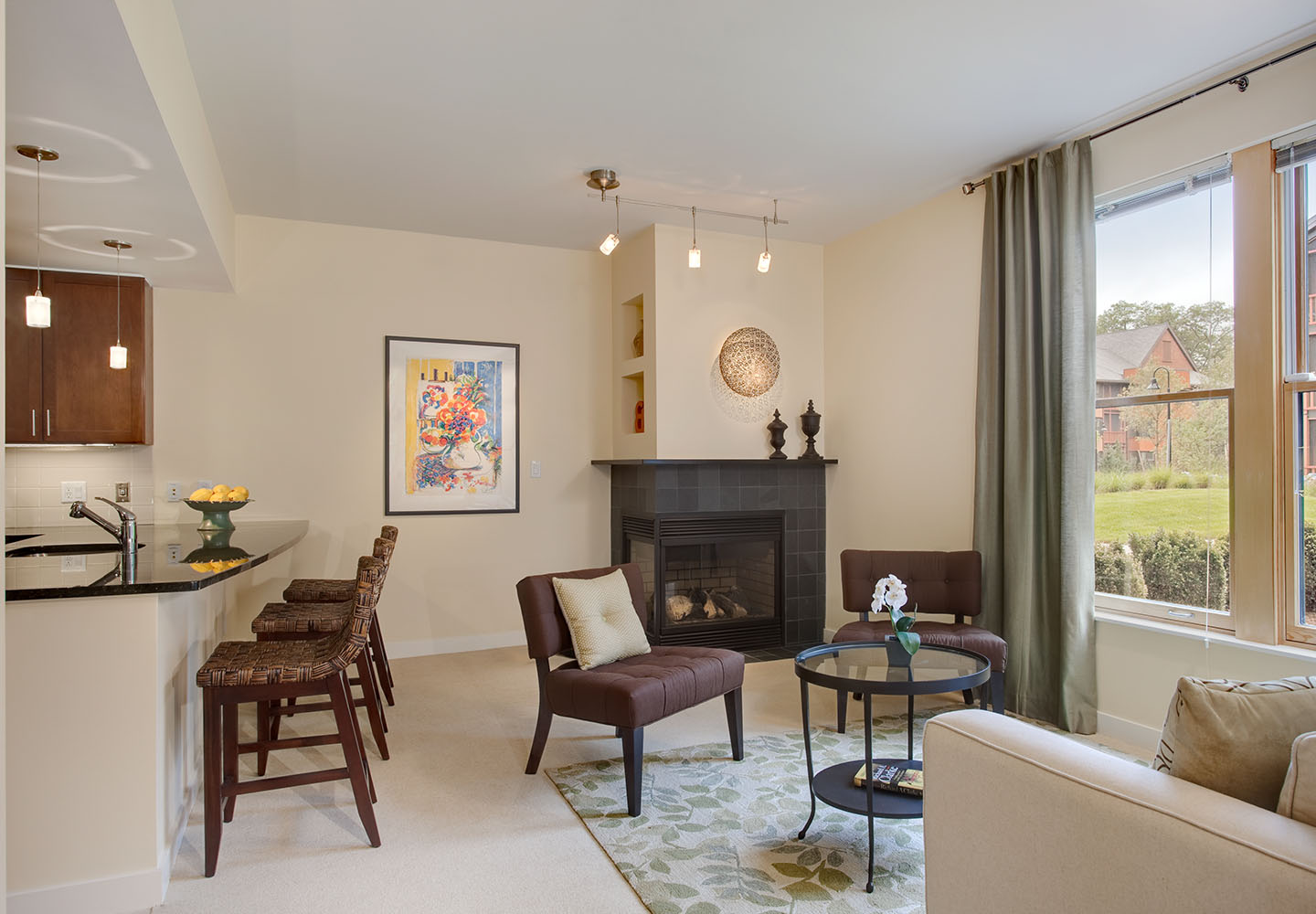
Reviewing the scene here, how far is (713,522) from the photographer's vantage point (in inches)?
208

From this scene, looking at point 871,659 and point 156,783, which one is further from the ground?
point 871,659

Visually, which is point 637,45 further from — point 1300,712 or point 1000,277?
point 1300,712

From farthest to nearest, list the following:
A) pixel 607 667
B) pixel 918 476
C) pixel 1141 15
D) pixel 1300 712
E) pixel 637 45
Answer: pixel 918 476 → pixel 607 667 → pixel 637 45 → pixel 1141 15 → pixel 1300 712

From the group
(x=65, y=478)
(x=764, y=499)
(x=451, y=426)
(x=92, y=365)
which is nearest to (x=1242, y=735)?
(x=764, y=499)

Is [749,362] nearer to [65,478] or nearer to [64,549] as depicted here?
[64,549]

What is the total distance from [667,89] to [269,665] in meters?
2.57

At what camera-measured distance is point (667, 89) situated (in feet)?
11.0

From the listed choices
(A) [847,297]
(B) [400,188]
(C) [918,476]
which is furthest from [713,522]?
(B) [400,188]

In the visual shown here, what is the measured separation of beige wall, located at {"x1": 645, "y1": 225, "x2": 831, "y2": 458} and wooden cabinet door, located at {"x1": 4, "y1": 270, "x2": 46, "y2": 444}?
3.25 meters

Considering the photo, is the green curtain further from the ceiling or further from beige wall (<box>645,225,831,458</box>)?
beige wall (<box>645,225,831,458</box>)

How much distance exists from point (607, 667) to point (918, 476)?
2.43m

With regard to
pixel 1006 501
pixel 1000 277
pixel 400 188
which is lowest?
pixel 1006 501

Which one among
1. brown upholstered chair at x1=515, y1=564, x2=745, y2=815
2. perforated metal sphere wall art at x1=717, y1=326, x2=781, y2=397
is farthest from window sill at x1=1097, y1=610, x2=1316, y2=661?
perforated metal sphere wall art at x1=717, y1=326, x2=781, y2=397

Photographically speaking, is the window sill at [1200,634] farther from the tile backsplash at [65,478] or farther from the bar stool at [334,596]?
the tile backsplash at [65,478]
